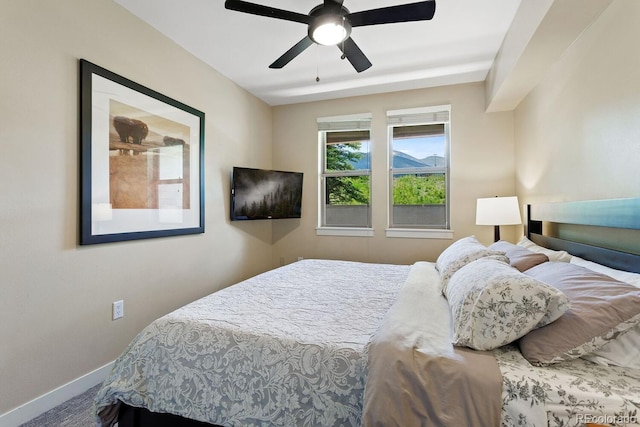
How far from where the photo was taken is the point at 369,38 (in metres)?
2.69

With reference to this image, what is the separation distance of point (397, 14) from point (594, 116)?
1.32m

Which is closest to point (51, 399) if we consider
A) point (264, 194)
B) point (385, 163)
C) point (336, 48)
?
point (264, 194)

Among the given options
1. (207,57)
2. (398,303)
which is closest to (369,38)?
(207,57)

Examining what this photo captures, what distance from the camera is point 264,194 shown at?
12.3 ft

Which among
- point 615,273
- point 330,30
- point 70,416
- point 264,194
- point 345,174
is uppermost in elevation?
point 330,30

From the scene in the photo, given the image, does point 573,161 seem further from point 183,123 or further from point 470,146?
point 183,123

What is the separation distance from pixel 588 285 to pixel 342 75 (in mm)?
2998

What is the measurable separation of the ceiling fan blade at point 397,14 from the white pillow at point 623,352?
5.71 ft

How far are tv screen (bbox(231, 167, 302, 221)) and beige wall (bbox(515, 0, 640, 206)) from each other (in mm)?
2687

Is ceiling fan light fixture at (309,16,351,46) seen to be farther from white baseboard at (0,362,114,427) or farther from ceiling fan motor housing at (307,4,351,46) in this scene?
white baseboard at (0,362,114,427)

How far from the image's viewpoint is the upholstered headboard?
55.1 inches

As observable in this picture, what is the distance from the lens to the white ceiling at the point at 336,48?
7.50 ft

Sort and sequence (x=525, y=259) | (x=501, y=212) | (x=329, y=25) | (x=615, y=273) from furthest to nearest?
(x=501, y=212), (x=329, y=25), (x=525, y=259), (x=615, y=273)

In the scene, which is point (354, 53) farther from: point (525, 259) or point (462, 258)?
point (525, 259)
